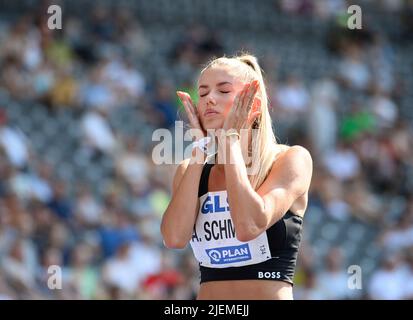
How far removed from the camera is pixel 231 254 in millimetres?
3963

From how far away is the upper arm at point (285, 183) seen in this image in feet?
12.7

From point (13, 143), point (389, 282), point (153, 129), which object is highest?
point (153, 129)

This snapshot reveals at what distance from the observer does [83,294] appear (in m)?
9.79

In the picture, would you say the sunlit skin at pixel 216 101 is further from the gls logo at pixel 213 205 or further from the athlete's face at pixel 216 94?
the gls logo at pixel 213 205

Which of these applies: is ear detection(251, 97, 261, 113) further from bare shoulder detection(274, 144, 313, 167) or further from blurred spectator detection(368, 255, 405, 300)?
blurred spectator detection(368, 255, 405, 300)

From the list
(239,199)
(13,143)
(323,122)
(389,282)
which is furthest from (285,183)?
(323,122)

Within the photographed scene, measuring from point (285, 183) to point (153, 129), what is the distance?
9.49 meters

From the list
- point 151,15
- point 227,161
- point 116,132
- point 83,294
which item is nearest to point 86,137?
point 116,132

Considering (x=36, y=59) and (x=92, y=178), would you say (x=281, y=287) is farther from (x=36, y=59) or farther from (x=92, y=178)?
(x=36, y=59)

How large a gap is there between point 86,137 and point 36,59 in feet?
4.35

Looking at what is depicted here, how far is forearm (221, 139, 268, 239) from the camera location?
3781 millimetres

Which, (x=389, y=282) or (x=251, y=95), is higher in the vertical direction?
(x=389, y=282)

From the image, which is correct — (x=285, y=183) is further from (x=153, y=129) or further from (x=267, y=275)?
(x=153, y=129)
